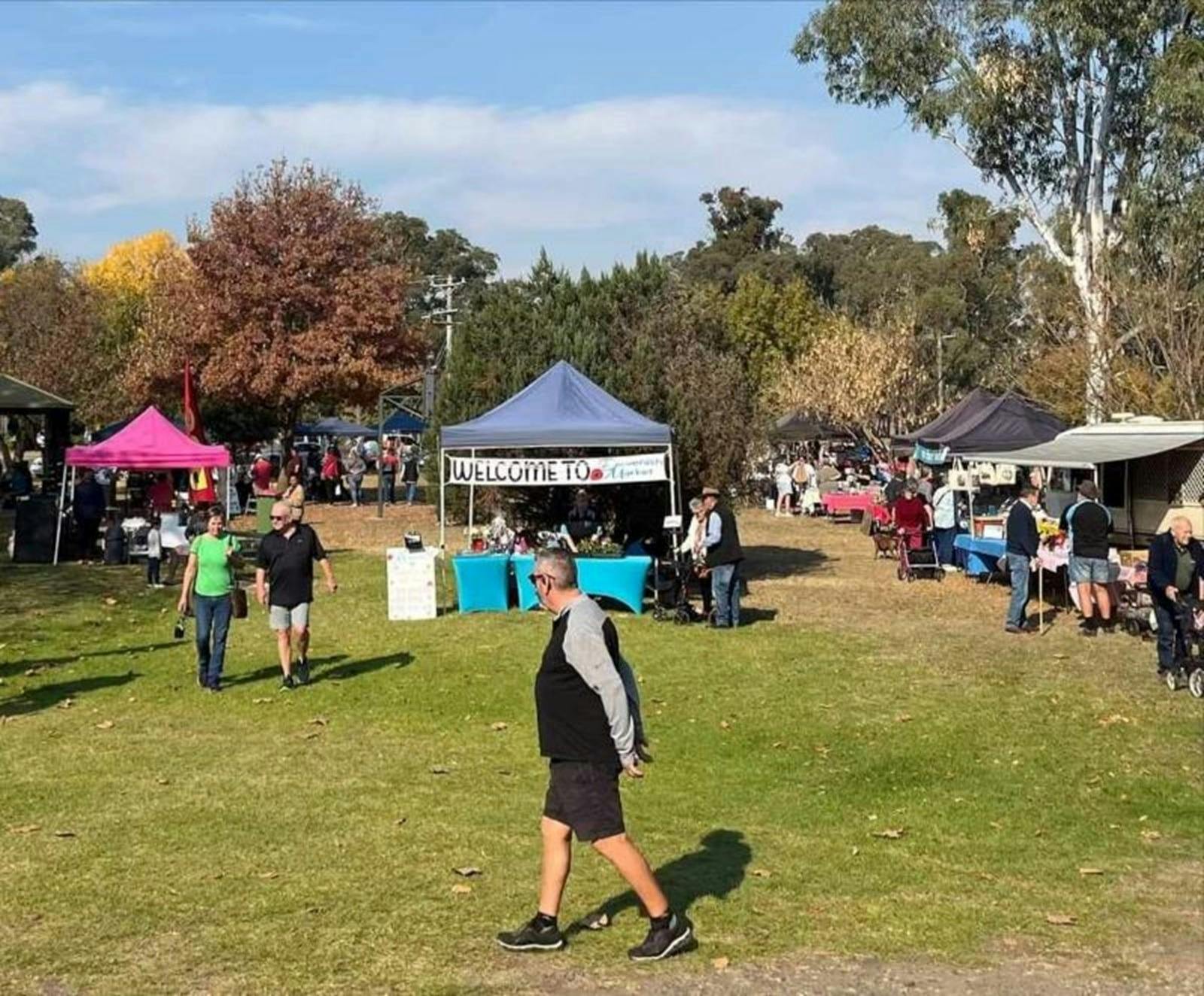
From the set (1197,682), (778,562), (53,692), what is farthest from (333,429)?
(1197,682)

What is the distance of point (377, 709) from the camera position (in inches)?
462

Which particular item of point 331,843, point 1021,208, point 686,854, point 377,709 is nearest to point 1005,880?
point 686,854

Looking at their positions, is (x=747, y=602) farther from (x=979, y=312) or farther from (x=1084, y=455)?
(x=979, y=312)

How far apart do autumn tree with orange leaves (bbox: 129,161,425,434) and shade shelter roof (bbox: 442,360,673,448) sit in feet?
64.5

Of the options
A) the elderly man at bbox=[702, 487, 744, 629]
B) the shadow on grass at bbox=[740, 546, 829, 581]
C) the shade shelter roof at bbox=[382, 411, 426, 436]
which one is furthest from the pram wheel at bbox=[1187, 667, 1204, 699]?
the shade shelter roof at bbox=[382, 411, 426, 436]

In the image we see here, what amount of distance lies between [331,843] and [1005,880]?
3.52 m

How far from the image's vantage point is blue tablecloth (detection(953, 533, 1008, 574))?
20312mm

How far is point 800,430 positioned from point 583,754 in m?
41.0

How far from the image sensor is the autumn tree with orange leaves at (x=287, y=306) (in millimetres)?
37594

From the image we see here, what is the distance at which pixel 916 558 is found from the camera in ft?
72.2

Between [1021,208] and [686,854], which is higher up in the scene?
[1021,208]

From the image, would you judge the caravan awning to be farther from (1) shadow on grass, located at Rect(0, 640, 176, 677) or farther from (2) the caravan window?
(1) shadow on grass, located at Rect(0, 640, 176, 677)

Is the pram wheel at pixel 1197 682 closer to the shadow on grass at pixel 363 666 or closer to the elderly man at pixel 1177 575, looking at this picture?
the elderly man at pixel 1177 575

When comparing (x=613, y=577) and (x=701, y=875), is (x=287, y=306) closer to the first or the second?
(x=613, y=577)
